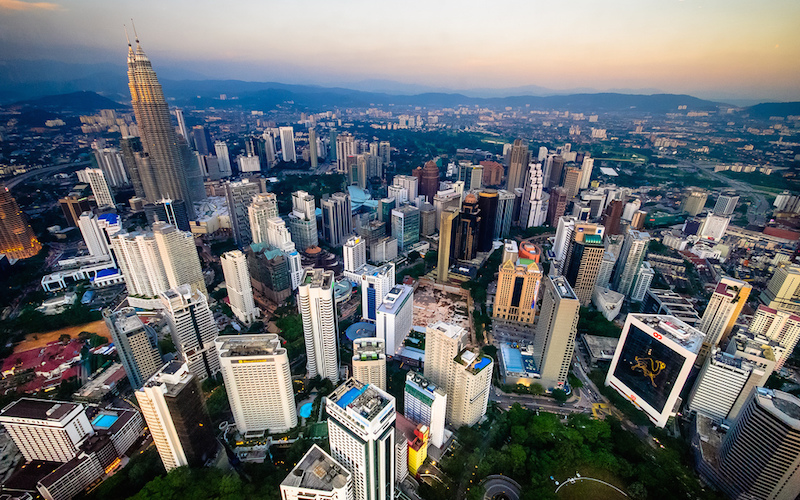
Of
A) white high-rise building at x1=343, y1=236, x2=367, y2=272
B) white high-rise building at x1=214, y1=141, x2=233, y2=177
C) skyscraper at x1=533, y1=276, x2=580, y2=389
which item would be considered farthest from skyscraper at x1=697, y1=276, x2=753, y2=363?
white high-rise building at x1=214, y1=141, x2=233, y2=177

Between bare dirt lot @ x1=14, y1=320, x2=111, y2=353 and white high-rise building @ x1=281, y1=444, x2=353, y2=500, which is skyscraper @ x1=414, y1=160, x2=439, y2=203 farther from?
white high-rise building @ x1=281, y1=444, x2=353, y2=500

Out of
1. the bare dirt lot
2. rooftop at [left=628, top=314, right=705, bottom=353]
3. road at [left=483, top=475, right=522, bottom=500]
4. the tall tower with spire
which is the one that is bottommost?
the bare dirt lot

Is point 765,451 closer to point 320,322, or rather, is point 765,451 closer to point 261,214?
point 320,322

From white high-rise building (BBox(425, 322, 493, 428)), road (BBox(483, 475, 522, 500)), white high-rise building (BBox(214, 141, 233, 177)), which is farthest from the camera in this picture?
white high-rise building (BBox(214, 141, 233, 177))

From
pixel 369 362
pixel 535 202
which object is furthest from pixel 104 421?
pixel 535 202

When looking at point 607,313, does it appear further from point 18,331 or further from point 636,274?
point 18,331

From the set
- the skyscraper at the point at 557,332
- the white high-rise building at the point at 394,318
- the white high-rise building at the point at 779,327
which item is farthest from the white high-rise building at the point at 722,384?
the white high-rise building at the point at 394,318
